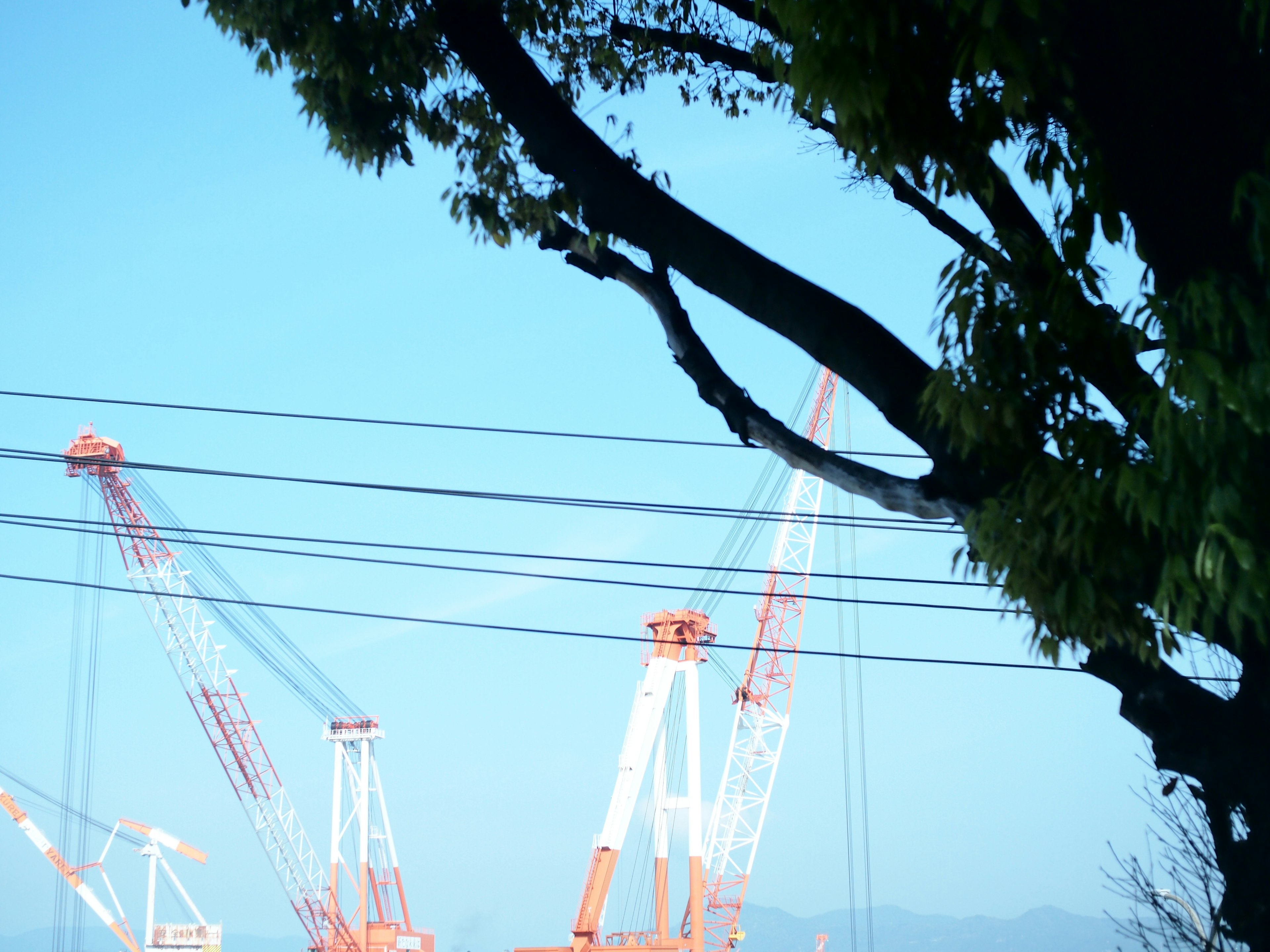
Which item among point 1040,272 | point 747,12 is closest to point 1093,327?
point 1040,272

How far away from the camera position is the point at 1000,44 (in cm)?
316

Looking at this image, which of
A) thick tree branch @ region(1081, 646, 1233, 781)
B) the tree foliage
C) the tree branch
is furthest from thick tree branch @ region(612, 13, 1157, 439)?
the tree branch

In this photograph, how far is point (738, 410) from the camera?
15.6 feet

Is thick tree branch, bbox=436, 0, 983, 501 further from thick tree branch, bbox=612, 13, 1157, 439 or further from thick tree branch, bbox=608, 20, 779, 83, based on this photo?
thick tree branch, bbox=608, 20, 779, 83

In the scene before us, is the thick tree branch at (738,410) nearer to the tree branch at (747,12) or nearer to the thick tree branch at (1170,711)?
the thick tree branch at (1170,711)

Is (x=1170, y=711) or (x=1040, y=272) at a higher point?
(x=1040, y=272)

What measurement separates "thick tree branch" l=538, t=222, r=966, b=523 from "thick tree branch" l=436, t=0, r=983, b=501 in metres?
0.23

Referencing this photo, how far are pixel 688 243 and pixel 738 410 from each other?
686 mm

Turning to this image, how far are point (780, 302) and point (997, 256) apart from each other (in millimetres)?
871

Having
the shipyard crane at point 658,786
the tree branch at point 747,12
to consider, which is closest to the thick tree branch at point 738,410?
the tree branch at point 747,12

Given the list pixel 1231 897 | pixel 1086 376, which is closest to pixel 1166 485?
pixel 1086 376

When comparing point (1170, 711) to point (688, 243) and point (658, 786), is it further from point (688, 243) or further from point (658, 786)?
point (658, 786)

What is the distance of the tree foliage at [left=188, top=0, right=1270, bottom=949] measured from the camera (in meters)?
3.01

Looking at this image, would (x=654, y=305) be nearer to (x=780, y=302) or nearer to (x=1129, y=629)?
(x=780, y=302)
